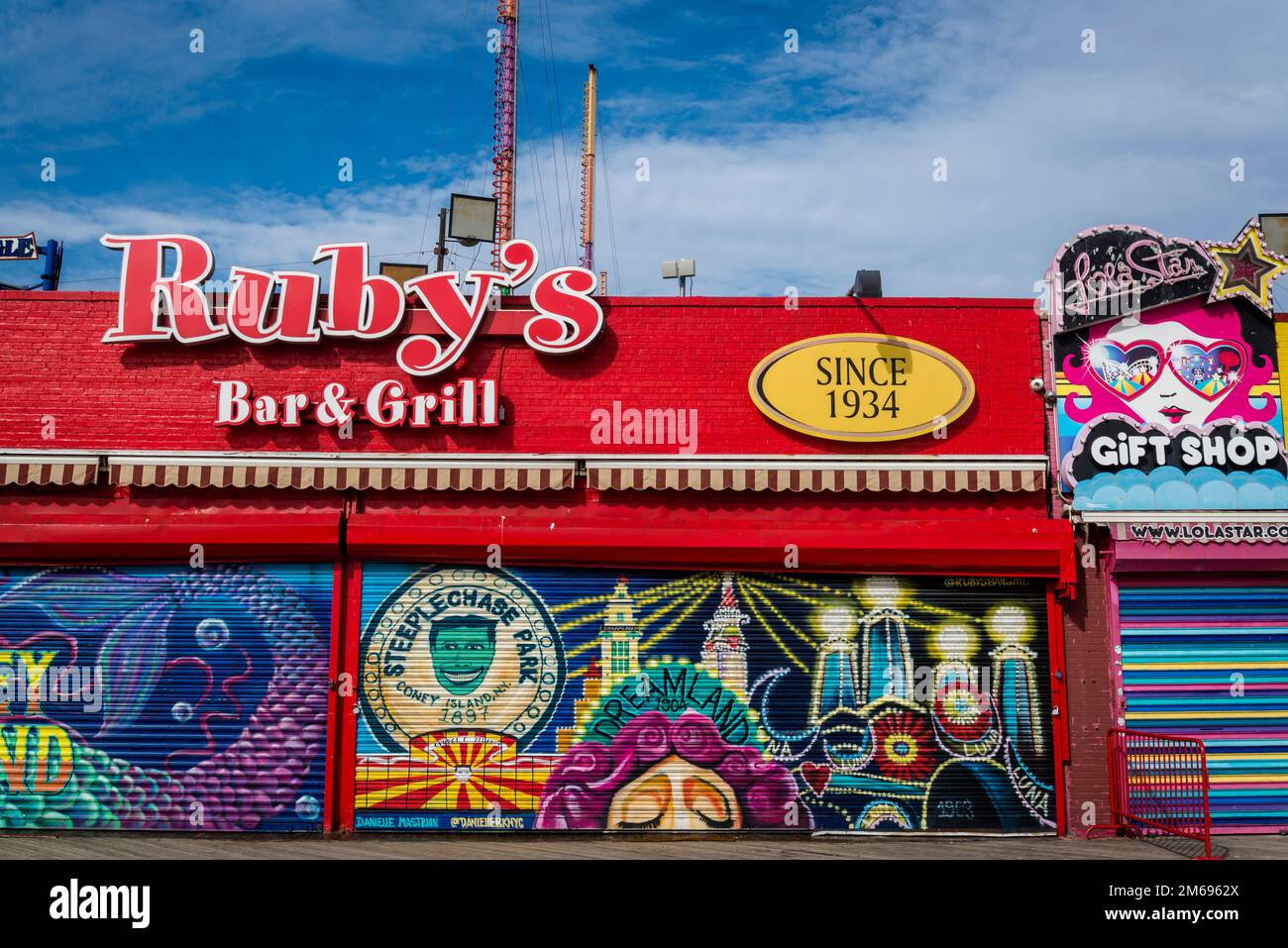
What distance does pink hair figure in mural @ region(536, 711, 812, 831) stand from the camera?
41.1ft

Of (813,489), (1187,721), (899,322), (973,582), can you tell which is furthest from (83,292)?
(1187,721)

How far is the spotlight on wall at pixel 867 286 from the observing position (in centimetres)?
1403

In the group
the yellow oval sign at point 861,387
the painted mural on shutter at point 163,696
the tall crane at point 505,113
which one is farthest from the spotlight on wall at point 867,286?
the tall crane at point 505,113

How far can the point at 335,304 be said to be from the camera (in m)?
13.6

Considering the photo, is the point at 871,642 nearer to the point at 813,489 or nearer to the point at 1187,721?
the point at 813,489

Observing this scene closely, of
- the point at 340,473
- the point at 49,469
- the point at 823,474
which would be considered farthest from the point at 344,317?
the point at 823,474

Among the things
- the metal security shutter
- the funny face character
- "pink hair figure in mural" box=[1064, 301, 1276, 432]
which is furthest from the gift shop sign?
the metal security shutter

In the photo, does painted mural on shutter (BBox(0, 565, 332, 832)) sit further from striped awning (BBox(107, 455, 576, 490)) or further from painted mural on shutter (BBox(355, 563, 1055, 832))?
striped awning (BBox(107, 455, 576, 490))

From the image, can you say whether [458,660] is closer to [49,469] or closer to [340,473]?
[340,473]

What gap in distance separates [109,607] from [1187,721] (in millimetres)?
12783

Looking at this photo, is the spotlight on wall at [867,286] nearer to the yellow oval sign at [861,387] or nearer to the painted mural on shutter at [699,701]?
the yellow oval sign at [861,387]

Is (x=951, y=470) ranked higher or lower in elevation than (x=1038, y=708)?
higher

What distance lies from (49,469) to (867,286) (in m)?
10.3

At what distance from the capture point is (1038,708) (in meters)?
12.9
